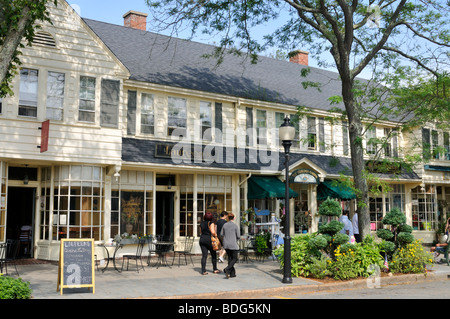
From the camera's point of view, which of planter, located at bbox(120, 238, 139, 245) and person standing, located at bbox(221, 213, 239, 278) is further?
planter, located at bbox(120, 238, 139, 245)

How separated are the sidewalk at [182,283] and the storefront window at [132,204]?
8.70ft

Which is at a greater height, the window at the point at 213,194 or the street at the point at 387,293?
the window at the point at 213,194

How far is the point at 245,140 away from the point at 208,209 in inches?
130

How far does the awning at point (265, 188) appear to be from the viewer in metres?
17.8

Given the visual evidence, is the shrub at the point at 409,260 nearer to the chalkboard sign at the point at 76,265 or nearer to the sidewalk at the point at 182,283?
the sidewalk at the point at 182,283

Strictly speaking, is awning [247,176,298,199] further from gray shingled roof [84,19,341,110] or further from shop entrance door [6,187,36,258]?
shop entrance door [6,187,36,258]

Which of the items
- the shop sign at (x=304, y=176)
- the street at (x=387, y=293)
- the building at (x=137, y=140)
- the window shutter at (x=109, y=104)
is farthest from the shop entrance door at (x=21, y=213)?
the shop sign at (x=304, y=176)

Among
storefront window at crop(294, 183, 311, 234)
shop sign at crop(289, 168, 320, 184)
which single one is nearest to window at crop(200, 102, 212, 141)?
shop sign at crop(289, 168, 320, 184)

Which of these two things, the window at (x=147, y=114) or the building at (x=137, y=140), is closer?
the building at (x=137, y=140)

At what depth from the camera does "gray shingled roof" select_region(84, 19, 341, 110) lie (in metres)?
18.0

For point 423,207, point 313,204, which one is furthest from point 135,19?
point 423,207

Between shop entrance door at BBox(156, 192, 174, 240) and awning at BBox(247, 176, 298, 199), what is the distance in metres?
3.24

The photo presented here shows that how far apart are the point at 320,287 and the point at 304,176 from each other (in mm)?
8662
